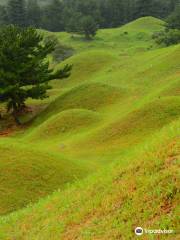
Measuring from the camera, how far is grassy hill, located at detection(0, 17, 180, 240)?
984cm

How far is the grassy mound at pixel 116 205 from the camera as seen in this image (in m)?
9.22

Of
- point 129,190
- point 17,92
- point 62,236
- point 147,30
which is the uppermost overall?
point 129,190

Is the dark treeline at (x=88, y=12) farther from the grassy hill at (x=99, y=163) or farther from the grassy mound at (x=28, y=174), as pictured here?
the grassy mound at (x=28, y=174)

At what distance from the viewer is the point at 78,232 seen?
1021 centimetres

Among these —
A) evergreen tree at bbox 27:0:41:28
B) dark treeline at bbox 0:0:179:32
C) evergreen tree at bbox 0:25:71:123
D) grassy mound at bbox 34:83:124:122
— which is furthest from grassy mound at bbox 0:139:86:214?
evergreen tree at bbox 27:0:41:28

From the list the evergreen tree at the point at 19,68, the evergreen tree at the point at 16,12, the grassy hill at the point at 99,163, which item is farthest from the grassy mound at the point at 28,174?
the evergreen tree at the point at 16,12

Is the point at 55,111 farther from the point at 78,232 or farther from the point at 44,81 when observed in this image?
the point at 78,232

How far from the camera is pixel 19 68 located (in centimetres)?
4000

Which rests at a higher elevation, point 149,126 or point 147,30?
point 149,126

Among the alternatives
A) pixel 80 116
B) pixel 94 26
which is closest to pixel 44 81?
pixel 80 116

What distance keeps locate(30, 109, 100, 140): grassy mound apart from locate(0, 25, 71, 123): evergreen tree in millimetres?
6862

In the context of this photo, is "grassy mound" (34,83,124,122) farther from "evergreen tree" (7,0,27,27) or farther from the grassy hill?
"evergreen tree" (7,0,27,27)

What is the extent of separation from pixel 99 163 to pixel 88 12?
9748 centimetres

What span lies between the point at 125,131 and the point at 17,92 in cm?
1565
